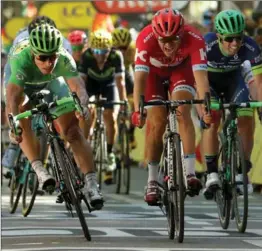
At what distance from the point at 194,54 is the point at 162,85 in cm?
44

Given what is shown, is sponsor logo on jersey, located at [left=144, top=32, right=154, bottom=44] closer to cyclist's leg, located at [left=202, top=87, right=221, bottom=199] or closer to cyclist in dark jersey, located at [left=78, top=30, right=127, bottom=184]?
cyclist's leg, located at [left=202, top=87, right=221, bottom=199]

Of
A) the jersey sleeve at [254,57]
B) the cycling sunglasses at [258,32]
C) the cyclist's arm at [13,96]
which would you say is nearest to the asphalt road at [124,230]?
the cyclist's arm at [13,96]

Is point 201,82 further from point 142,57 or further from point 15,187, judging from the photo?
point 15,187

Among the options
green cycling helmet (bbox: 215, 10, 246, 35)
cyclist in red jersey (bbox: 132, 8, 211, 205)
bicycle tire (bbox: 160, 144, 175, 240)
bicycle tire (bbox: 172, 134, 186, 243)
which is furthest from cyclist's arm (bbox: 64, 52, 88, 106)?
green cycling helmet (bbox: 215, 10, 246, 35)

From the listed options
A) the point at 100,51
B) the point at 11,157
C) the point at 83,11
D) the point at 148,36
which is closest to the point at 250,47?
the point at 148,36

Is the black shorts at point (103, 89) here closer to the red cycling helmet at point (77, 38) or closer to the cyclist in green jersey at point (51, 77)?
the red cycling helmet at point (77, 38)

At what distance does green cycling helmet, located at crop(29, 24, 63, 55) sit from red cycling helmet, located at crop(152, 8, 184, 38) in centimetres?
84

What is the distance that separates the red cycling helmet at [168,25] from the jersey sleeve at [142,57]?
0.72 ft

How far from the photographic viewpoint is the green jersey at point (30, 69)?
13.3 meters

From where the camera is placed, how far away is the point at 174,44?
1307 centimetres

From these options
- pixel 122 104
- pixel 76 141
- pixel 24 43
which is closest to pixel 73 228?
pixel 76 141

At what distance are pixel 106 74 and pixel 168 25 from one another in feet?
22.3

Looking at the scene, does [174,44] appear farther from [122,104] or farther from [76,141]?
[122,104]

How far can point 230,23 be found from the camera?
14039 millimetres
